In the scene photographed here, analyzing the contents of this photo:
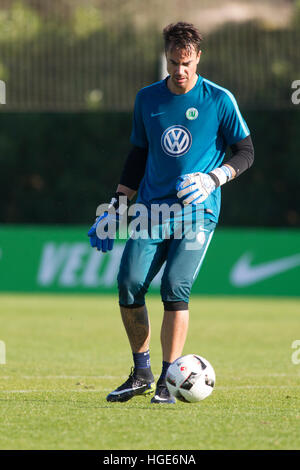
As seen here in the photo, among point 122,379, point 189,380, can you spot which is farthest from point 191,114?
point 122,379

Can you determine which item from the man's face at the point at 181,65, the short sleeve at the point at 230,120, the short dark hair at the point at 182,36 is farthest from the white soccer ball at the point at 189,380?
the short dark hair at the point at 182,36

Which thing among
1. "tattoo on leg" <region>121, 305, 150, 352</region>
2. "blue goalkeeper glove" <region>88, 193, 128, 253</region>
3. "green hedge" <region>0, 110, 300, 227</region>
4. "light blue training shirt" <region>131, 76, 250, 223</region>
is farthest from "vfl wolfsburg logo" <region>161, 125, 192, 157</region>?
"green hedge" <region>0, 110, 300, 227</region>

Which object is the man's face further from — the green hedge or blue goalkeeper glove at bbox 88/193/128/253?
the green hedge

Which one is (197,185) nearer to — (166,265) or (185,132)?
(185,132)

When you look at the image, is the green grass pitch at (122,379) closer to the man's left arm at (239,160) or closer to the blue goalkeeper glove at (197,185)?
the blue goalkeeper glove at (197,185)

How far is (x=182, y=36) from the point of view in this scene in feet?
20.2

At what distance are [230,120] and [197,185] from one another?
593 millimetres

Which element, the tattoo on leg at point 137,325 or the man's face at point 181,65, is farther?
the tattoo on leg at point 137,325

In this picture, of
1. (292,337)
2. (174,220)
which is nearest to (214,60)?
(292,337)

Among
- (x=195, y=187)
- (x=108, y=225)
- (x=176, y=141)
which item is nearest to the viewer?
(x=195, y=187)

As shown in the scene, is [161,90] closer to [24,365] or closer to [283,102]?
[24,365]

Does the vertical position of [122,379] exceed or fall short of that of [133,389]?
it falls short

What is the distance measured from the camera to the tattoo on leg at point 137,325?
646 cm

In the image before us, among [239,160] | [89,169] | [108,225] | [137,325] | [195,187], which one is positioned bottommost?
[89,169]
